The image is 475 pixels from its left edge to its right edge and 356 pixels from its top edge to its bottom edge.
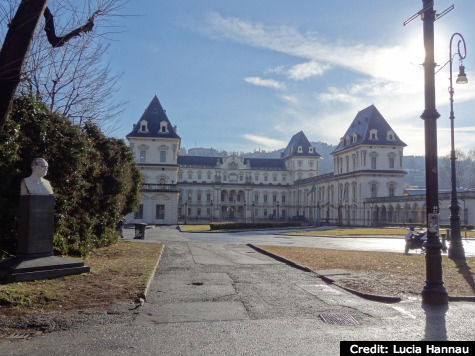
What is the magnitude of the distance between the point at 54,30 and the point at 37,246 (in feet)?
15.1

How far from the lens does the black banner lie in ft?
16.3

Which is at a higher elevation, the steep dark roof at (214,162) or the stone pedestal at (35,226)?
the steep dark roof at (214,162)

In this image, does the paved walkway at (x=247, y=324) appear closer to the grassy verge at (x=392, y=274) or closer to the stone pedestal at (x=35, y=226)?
the grassy verge at (x=392, y=274)

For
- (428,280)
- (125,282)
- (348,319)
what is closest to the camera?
(348,319)

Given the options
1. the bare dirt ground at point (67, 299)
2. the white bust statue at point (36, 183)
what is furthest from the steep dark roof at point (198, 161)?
the bare dirt ground at point (67, 299)

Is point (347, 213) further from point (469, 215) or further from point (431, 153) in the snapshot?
point (431, 153)

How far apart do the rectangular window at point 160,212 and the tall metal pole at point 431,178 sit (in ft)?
203

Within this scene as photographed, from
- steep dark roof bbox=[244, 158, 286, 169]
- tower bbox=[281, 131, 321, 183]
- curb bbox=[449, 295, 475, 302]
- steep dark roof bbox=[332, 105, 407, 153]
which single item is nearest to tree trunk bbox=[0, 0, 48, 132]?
curb bbox=[449, 295, 475, 302]

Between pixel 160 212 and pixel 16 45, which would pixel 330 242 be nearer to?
pixel 16 45

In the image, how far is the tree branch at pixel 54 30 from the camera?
773cm

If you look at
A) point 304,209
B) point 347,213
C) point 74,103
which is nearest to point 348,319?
point 74,103

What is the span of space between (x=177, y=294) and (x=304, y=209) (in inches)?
3480

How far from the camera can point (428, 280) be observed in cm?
788

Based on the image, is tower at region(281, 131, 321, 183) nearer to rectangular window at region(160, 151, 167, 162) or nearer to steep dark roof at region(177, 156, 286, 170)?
steep dark roof at region(177, 156, 286, 170)
